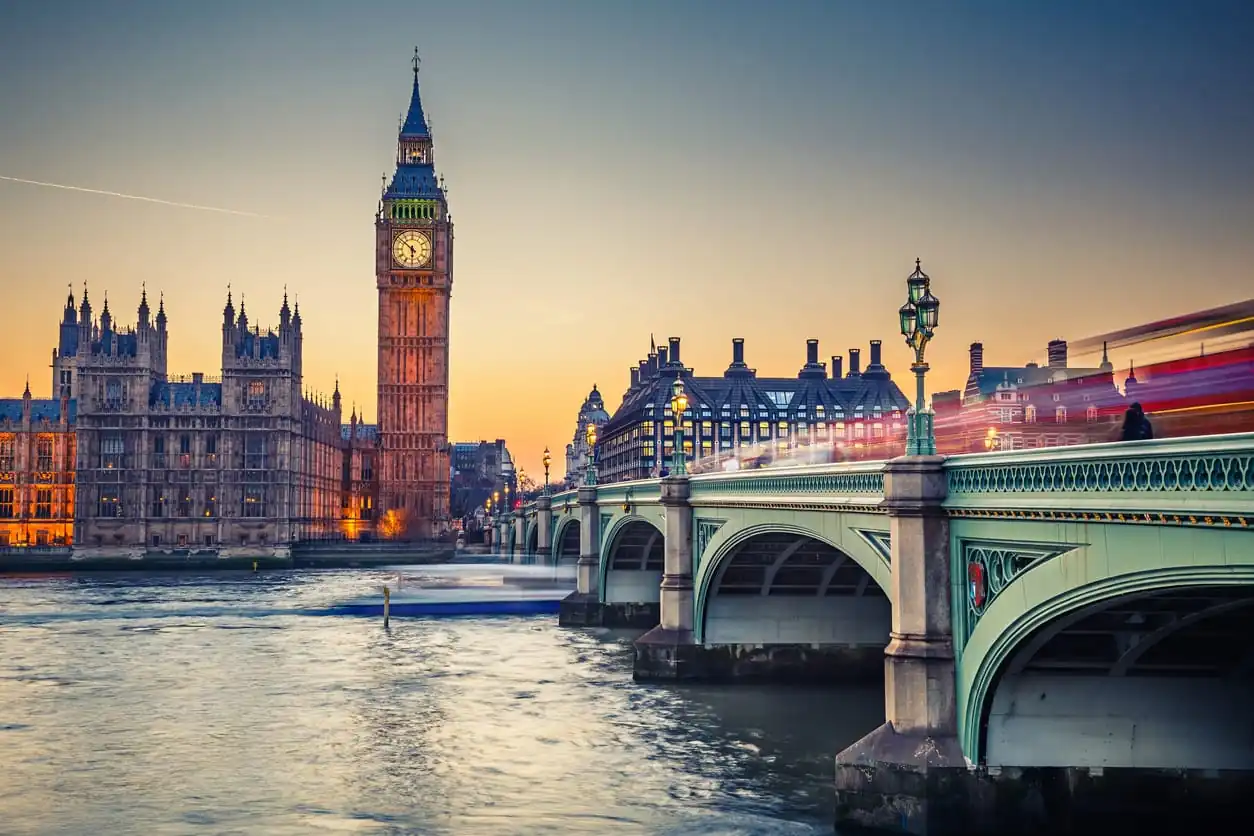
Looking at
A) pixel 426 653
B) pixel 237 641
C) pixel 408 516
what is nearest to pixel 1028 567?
pixel 426 653

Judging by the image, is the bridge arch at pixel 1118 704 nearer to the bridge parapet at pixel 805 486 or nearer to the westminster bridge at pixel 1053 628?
the westminster bridge at pixel 1053 628

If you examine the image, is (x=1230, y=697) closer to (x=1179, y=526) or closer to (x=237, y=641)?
(x=1179, y=526)

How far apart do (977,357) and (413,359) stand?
83.7m

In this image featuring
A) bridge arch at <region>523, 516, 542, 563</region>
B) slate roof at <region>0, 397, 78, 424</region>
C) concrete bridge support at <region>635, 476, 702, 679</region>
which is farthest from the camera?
slate roof at <region>0, 397, 78, 424</region>

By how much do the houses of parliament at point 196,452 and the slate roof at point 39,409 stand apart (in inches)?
7.2

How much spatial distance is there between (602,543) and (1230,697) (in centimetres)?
4023

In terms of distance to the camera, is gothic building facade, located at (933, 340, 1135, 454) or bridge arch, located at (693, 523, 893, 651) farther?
bridge arch, located at (693, 523, 893, 651)

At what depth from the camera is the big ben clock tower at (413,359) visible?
16075cm

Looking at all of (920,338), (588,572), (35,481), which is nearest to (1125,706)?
(920,338)

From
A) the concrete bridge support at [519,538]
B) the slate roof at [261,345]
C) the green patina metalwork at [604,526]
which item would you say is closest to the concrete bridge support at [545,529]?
the green patina metalwork at [604,526]

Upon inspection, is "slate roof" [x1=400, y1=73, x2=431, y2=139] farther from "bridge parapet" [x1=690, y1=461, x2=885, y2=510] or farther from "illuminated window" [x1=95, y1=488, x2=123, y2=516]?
"bridge parapet" [x1=690, y1=461, x2=885, y2=510]

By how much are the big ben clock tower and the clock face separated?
0.42 feet

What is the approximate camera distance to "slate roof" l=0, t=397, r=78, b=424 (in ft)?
499

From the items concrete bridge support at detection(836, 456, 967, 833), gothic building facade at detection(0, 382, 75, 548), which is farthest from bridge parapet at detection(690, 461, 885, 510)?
gothic building facade at detection(0, 382, 75, 548)
